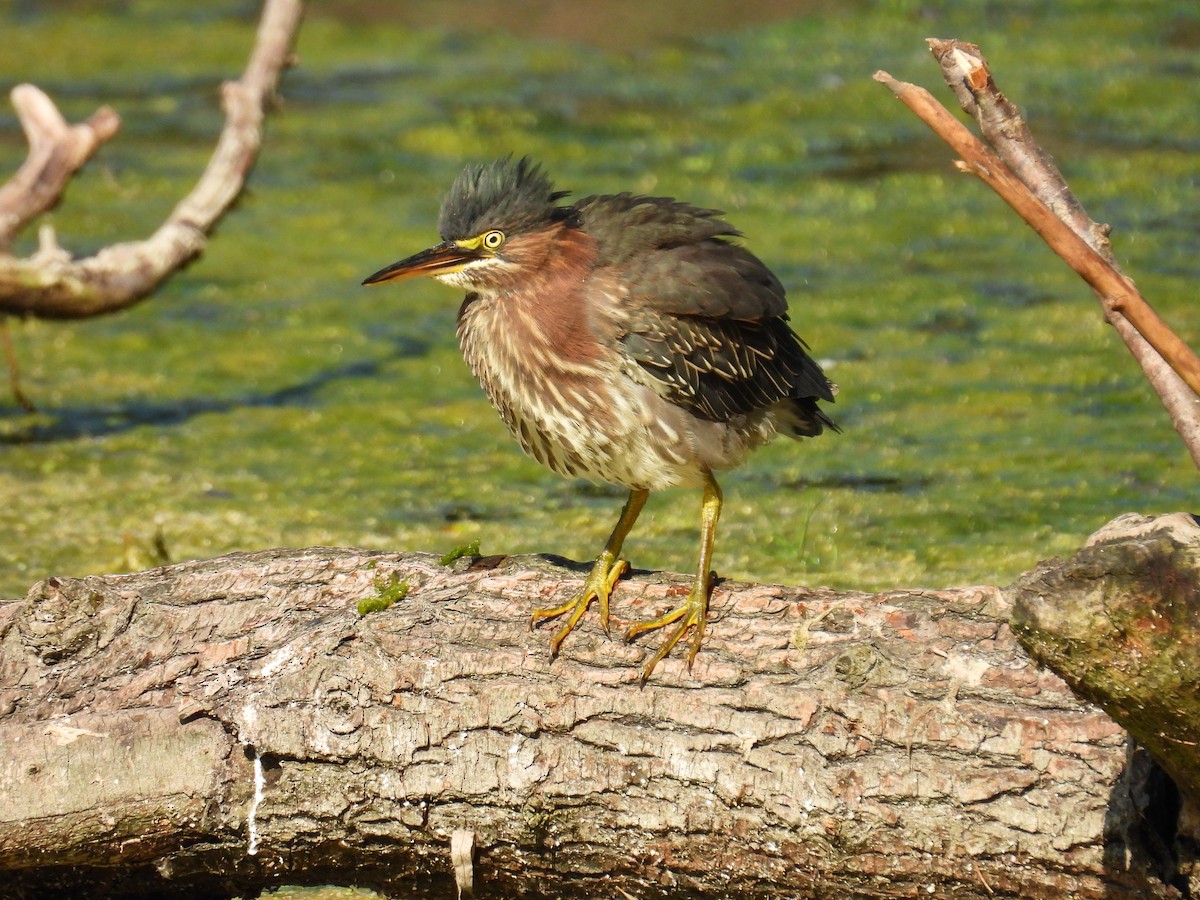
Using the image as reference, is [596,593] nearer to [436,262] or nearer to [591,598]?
[591,598]

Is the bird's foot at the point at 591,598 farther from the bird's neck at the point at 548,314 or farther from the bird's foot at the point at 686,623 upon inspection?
the bird's neck at the point at 548,314

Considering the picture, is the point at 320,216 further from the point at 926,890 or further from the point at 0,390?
the point at 926,890

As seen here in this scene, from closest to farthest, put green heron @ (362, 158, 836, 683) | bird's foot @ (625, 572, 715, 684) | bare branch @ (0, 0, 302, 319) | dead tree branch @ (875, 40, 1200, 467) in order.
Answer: dead tree branch @ (875, 40, 1200, 467), bird's foot @ (625, 572, 715, 684), green heron @ (362, 158, 836, 683), bare branch @ (0, 0, 302, 319)

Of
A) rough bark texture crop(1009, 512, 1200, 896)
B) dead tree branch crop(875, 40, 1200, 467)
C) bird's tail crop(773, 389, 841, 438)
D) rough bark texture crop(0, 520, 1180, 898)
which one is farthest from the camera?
bird's tail crop(773, 389, 841, 438)

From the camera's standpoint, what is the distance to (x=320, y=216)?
9.04 m

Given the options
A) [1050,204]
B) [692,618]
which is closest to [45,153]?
[692,618]

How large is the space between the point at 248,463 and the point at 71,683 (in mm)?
2974

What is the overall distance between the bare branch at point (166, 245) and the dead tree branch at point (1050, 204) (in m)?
4.37

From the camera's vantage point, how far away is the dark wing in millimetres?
3645

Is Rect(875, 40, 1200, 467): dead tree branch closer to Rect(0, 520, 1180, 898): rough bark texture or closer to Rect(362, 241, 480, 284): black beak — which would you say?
Rect(0, 520, 1180, 898): rough bark texture

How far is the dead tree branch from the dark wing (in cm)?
107

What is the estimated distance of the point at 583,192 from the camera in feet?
28.6

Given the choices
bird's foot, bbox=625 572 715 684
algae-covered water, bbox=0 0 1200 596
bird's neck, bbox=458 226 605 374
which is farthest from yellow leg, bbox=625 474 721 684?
algae-covered water, bbox=0 0 1200 596

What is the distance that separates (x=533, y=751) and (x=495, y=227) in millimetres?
1287
